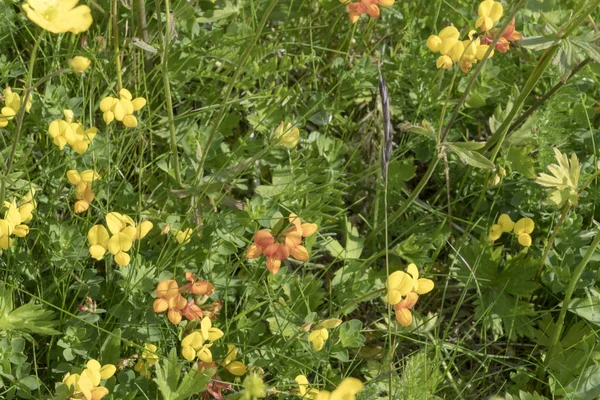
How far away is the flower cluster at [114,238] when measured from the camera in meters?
1.80

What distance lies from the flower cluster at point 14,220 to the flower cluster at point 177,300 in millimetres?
366

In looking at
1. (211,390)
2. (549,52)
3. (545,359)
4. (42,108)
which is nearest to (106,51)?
(42,108)

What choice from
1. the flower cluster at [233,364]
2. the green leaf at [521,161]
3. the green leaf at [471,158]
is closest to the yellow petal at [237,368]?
the flower cluster at [233,364]

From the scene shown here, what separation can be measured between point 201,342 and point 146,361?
199 mm

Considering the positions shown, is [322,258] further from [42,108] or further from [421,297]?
[42,108]

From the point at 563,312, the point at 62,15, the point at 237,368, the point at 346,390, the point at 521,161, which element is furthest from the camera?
the point at 521,161

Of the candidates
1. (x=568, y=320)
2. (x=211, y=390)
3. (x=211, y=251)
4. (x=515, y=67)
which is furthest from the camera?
(x=515, y=67)

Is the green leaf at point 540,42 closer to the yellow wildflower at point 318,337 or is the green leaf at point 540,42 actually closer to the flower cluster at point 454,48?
the flower cluster at point 454,48

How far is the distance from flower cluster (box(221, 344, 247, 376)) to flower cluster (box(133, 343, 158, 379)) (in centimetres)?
18

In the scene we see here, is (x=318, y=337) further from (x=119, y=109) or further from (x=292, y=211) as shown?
(x=119, y=109)

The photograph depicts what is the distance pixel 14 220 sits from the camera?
6.00 ft

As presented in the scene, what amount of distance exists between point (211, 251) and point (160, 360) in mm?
339

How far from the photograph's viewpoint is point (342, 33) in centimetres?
277

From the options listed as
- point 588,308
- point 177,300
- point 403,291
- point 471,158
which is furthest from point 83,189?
point 588,308
